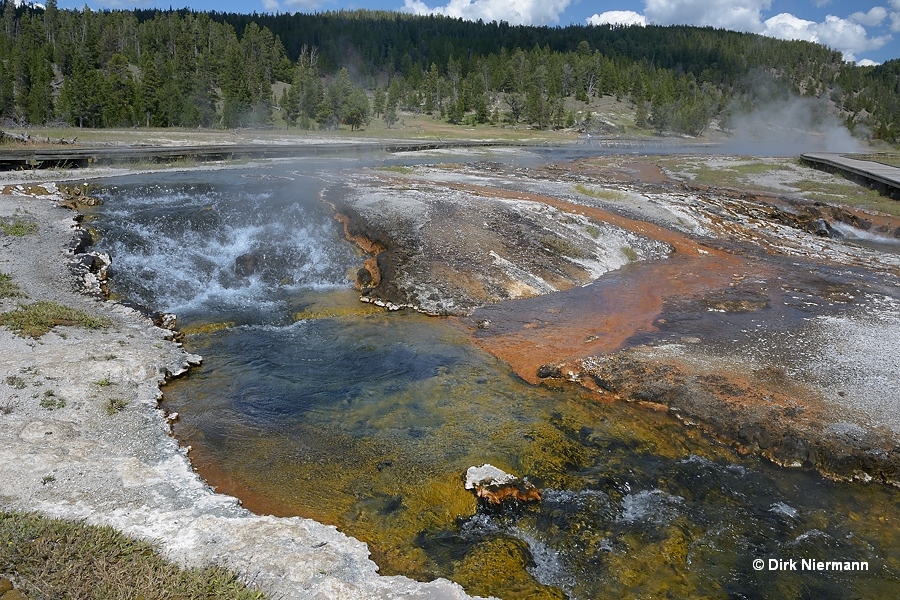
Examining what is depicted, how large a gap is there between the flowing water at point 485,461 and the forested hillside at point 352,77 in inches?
2952

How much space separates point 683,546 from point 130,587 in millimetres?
6751

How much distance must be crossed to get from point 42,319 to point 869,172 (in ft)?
168

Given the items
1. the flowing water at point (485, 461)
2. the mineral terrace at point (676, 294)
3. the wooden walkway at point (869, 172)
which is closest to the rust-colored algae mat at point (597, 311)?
the mineral terrace at point (676, 294)

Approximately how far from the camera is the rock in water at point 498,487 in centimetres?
867

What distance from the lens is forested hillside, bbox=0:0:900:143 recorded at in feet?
252

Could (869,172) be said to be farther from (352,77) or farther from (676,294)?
(352,77)

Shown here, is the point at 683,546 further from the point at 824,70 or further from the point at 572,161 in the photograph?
the point at 824,70

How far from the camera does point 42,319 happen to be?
Answer: 42.5ft

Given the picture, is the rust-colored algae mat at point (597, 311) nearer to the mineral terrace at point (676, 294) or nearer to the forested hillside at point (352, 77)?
the mineral terrace at point (676, 294)

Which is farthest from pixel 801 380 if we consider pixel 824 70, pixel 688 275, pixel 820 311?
pixel 824 70

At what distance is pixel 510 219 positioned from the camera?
23656 mm

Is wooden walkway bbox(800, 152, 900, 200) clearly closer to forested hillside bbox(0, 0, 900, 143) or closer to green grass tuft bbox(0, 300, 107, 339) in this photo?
green grass tuft bbox(0, 300, 107, 339)

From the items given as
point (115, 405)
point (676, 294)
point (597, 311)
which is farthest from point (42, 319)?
point (676, 294)

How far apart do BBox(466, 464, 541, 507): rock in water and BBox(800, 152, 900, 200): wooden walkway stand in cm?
4063
